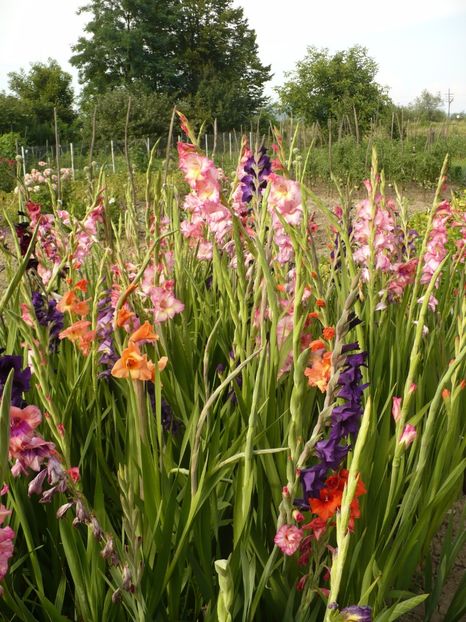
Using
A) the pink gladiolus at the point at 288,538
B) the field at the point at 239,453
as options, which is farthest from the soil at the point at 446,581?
the pink gladiolus at the point at 288,538

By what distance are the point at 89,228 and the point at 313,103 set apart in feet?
137

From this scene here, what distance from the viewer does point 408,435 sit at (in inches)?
39.7

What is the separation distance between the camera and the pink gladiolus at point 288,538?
85 cm

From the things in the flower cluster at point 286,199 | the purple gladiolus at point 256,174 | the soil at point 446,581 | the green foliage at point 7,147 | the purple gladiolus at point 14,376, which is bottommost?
the soil at point 446,581

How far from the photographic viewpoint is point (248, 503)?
3.35 feet

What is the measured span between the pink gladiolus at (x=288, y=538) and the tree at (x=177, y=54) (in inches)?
1507

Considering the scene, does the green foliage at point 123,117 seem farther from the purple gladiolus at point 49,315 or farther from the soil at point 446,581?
the soil at point 446,581

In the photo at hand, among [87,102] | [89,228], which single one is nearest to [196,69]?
[87,102]

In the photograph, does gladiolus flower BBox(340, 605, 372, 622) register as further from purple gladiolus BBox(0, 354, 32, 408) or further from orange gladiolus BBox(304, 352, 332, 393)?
purple gladiolus BBox(0, 354, 32, 408)

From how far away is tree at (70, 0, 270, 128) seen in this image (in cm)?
3878

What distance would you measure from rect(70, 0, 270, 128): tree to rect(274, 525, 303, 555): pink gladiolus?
38.3m

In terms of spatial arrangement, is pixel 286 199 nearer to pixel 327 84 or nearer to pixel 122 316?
pixel 122 316

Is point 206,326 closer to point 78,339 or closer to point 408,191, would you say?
point 78,339

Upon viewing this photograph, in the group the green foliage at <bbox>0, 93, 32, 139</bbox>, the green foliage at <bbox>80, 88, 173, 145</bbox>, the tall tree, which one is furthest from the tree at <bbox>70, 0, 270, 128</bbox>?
the green foliage at <bbox>0, 93, 32, 139</bbox>
